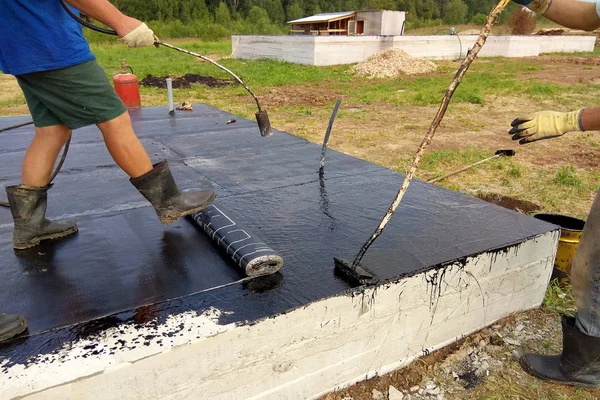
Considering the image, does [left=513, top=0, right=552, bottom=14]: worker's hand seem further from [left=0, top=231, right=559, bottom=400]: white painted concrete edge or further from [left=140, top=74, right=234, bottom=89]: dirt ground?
[left=140, top=74, right=234, bottom=89]: dirt ground

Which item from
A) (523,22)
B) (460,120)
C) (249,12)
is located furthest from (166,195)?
(249,12)

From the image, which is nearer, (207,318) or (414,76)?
(207,318)

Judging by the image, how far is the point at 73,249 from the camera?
2127 mm

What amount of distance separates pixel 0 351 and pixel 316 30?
90.0ft

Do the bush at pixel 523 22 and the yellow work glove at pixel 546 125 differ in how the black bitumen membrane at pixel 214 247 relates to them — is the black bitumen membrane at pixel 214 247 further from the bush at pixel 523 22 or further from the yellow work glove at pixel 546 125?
the bush at pixel 523 22

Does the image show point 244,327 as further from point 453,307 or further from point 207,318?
point 453,307

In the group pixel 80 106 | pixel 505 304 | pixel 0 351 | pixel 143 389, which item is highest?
pixel 80 106

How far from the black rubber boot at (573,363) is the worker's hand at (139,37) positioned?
7.41 feet

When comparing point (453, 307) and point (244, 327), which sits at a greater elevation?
point (244, 327)

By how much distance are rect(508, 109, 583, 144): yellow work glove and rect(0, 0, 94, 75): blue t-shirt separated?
6.46 ft

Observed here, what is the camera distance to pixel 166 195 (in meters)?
2.15

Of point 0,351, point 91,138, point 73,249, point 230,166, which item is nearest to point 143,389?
point 0,351

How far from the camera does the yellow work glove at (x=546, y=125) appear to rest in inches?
77.1

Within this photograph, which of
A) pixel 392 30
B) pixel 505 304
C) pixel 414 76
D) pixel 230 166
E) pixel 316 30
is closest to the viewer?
pixel 505 304
